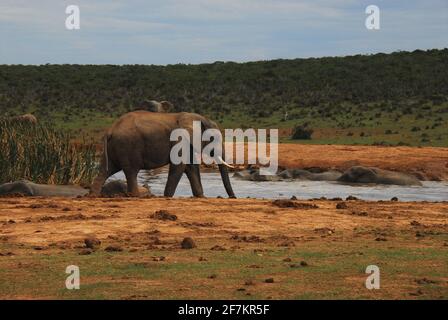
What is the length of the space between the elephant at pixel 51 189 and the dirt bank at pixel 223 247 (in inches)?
78.1

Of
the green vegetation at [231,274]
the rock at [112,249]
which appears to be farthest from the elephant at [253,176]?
the rock at [112,249]

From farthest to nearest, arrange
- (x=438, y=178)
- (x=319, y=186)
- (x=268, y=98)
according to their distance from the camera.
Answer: (x=268, y=98)
(x=438, y=178)
(x=319, y=186)

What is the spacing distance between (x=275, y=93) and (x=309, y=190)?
135 feet

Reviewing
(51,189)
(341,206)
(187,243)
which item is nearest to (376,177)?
(341,206)

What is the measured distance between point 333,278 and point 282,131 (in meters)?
35.5

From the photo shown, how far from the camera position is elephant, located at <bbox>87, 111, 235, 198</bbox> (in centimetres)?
1925

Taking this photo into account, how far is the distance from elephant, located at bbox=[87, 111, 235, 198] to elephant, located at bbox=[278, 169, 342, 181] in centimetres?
904

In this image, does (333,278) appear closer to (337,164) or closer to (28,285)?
(28,285)

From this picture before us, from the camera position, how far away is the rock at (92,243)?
12.3 metres

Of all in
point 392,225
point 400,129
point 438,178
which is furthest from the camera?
point 400,129

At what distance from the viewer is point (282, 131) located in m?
45.7

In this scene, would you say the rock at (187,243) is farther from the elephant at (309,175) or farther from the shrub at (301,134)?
the shrub at (301,134)
